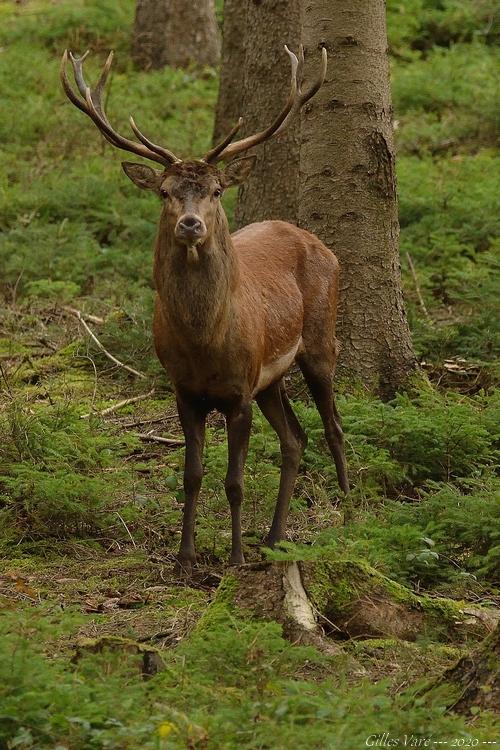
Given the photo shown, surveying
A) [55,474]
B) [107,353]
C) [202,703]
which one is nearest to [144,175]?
[55,474]

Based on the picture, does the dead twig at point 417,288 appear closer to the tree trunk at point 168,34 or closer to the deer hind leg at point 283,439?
the deer hind leg at point 283,439

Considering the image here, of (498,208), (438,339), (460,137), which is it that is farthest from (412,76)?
(438,339)

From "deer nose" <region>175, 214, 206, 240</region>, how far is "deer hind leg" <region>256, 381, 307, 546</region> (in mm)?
1647

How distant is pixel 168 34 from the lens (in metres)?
19.4

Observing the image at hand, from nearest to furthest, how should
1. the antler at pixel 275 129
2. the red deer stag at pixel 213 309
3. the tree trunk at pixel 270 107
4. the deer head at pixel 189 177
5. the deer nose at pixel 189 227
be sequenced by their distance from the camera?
the deer nose at pixel 189 227 → the deer head at pixel 189 177 → the red deer stag at pixel 213 309 → the antler at pixel 275 129 → the tree trunk at pixel 270 107

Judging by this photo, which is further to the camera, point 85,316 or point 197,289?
point 85,316

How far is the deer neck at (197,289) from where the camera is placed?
7.25m

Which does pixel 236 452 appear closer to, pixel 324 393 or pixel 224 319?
pixel 224 319

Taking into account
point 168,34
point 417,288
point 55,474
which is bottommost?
point 55,474

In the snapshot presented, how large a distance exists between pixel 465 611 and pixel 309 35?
4.92m

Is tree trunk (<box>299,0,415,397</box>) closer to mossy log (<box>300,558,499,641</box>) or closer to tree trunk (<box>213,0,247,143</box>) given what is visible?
mossy log (<box>300,558,499,641</box>)

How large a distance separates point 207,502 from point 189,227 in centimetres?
206

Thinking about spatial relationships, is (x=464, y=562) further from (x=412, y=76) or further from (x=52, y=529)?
(x=412, y=76)

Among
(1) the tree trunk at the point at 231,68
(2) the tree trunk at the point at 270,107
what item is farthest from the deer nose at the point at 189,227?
(1) the tree trunk at the point at 231,68
